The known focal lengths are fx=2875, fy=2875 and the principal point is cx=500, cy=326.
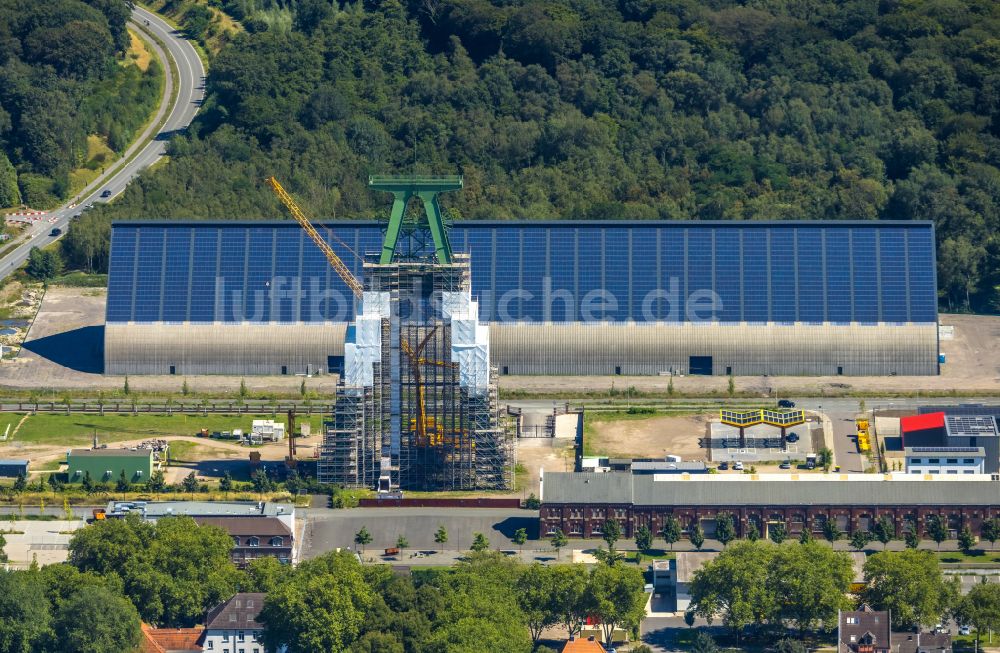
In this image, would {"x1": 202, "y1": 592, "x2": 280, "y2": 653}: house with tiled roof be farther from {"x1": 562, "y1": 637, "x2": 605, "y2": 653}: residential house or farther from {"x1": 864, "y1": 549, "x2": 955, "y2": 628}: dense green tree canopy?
{"x1": 864, "y1": 549, "x2": 955, "y2": 628}: dense green tree canopy

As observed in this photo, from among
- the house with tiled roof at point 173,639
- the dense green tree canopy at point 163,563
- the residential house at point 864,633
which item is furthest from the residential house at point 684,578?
the house with tiled roof at point 173,639

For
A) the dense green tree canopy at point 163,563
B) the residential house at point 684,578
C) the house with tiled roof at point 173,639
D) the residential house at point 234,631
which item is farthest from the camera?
the residential house at point 684,578

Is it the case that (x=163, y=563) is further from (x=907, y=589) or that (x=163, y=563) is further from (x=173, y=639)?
(x=907, y=589)

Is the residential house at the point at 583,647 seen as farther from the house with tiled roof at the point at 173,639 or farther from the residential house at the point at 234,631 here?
the house with tiled roof at the point at 173,639

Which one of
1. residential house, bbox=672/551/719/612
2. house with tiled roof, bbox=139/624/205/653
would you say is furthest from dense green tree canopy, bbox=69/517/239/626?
residential house, bbox=672/551/719/612

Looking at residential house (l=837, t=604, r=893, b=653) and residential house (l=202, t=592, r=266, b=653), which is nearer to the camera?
residential house (l=837, t=604, r=893, b=653)

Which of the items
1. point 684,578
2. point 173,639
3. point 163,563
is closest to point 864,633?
point 684,578

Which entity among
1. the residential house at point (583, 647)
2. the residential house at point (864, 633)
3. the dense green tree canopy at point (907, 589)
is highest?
the dense green tree canopy at point (907, 589)

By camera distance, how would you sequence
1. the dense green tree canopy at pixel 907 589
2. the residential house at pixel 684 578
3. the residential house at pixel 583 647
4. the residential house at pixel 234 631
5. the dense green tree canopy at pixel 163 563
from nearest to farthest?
the residential house at pixel 583 647 < the dense green tree canopy at pixel 907 589 < the residential house at pixel 234 631 < the dense green tree canopy at pixel 163 563 < the residential house at pixel 684 578

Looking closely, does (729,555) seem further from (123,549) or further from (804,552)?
(123,549)

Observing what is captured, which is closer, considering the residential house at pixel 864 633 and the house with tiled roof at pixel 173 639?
the residential house at pixel 864 633

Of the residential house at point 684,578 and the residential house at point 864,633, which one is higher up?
the residential house at point 684,578
